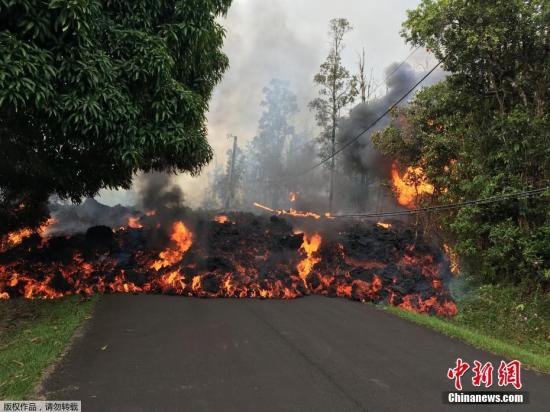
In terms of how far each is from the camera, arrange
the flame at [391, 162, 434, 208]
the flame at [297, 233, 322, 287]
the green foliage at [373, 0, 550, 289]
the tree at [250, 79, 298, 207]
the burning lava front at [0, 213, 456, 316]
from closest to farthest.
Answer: the green foliage at [373, 0, 550, 289] → the burning lava front at [0, 213, 456, 316] → the flame at [297, 233, 322, 287] → the flame at [391, 162, 434, 208] → the tree at [250, 79, 298, 207]

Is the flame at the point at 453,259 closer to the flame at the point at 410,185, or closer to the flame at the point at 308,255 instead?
the flame at the point at 410,185

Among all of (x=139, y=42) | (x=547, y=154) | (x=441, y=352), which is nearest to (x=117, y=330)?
(x=139, y=42)

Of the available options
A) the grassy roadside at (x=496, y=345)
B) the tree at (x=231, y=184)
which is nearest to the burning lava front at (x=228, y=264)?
the grassy roadside at (x=496, y=345)

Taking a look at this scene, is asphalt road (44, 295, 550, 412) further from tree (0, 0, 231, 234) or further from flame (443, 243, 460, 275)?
flame (443, 243, 460, 275)

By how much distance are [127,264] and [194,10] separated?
9.53m

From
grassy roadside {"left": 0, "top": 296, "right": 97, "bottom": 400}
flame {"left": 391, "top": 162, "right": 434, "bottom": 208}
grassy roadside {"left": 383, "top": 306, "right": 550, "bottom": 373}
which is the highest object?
flame {"left": 391, "top": 162, "right": 434, "bottom": 208}

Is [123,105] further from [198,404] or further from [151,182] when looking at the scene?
[151,182]

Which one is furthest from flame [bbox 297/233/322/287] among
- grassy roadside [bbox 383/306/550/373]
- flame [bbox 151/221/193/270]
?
flame [bbox 151/221/193/270]

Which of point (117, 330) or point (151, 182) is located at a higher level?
point (151, 182)

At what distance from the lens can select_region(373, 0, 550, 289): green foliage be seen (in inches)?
475

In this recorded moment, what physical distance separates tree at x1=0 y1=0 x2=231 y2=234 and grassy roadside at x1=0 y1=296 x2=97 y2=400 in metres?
3.27

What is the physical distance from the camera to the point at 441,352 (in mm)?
8695

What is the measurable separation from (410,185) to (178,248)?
1077 cm

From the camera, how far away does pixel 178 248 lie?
1653cm
